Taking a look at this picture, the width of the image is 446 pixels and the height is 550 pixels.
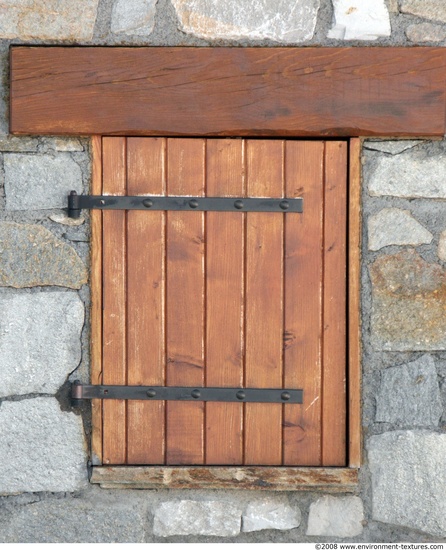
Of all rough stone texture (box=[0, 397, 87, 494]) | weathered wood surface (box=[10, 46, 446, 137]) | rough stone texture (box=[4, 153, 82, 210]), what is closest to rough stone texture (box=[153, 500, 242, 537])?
rough stone texture (box=[0, 397, 87, 494])

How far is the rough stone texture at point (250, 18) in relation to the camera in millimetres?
2461

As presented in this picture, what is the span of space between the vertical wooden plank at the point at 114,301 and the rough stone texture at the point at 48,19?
1.26ft

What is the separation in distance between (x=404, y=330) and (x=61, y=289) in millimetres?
1180

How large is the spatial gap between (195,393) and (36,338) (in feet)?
1.89

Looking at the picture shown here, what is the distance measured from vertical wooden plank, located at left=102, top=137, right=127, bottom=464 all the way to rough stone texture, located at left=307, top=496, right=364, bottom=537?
0.69m

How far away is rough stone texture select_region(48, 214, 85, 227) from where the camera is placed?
98.1 inches

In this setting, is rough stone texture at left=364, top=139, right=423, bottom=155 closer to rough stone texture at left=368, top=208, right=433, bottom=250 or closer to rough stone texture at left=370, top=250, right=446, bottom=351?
rough stone texture at left=368, top=208, right=433, bottom=250

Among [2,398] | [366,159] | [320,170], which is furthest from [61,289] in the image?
[366,159]

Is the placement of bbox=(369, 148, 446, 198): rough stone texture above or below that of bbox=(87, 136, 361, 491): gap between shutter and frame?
above

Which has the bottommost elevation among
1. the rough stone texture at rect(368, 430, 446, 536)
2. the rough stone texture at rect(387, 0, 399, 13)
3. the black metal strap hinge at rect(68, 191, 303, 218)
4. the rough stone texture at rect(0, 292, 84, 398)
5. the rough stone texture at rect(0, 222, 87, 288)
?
the rough stone texture at rect(368, 430, 446, 536)

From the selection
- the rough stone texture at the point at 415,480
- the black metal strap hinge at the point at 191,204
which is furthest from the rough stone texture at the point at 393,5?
the rough stone texture at the point at 415,480

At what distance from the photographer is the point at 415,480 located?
248 cm

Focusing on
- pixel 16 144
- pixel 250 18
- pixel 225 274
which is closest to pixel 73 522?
pixel 225 274

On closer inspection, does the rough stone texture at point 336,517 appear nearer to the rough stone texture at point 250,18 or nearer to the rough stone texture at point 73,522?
the rough stone texture at point 73,522
